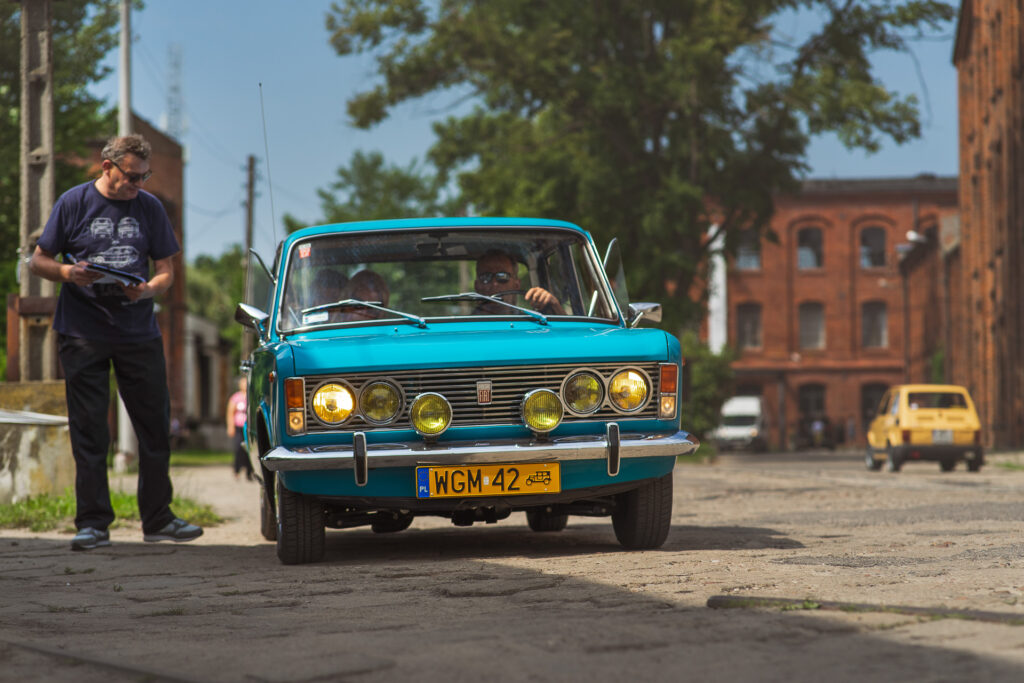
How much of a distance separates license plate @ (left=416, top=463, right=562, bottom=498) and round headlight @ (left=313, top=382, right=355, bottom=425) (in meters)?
0.45

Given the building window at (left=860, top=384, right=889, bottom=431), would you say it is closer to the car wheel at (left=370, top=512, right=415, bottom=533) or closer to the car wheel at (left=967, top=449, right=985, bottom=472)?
the car wheel at (left=967, top=449, right=985, bottom=472)

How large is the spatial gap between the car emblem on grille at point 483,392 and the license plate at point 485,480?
0.32 metres

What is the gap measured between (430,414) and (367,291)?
1.42m

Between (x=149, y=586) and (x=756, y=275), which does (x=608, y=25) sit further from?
(x=756, y=275)

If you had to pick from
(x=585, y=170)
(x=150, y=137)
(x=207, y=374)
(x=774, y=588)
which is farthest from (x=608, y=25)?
(x=207, y=374)

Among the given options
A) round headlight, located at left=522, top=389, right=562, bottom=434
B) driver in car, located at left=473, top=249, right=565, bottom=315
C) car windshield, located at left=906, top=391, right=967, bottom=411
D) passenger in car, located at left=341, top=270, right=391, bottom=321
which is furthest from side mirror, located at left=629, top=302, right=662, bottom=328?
car windshield, located at left=906, top=391, right=967, bottom=411

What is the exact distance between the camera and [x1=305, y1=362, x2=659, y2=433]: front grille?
6.48 m

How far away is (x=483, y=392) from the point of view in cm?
654

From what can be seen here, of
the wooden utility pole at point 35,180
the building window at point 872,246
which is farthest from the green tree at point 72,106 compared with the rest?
the building window at point 872,246

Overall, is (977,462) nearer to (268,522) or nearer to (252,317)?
(268,522)

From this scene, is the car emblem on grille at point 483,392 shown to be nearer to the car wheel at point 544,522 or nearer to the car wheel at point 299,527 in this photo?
the car wheel at point 299,527

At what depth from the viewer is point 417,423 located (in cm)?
643

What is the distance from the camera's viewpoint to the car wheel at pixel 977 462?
22.8 m

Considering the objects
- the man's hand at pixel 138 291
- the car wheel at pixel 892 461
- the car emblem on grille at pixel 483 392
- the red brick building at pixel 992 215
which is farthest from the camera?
the red brick building at pixel 992 215
